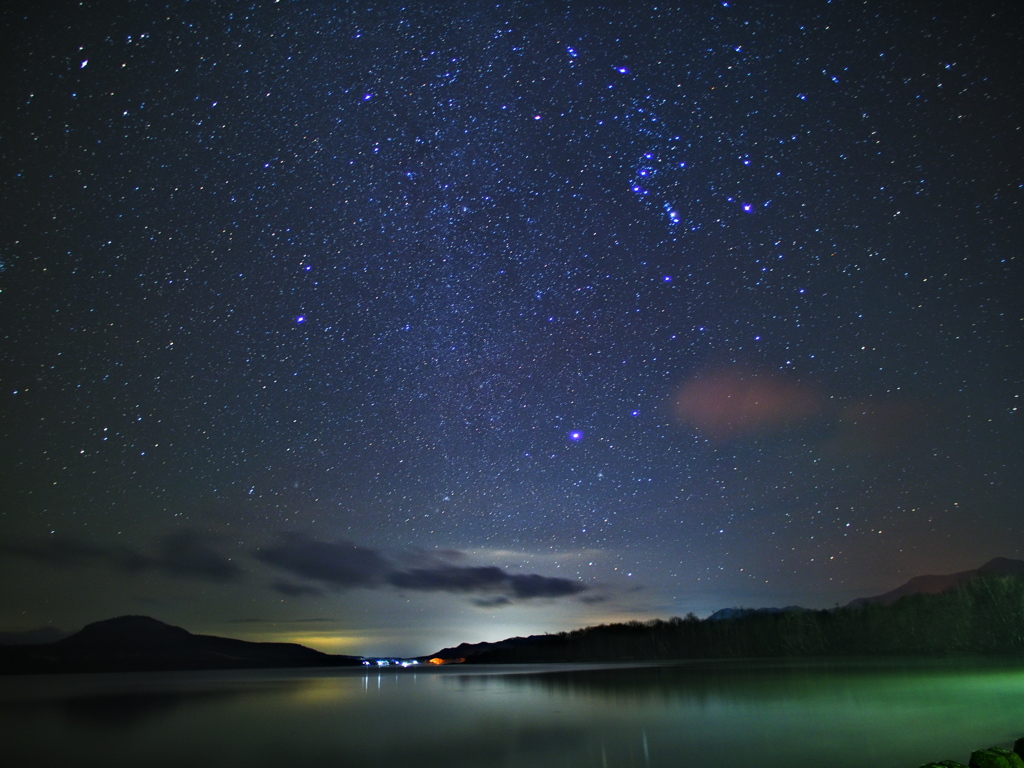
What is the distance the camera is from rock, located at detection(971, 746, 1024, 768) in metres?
11.7

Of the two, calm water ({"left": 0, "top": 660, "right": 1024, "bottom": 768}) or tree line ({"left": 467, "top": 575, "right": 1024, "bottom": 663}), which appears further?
tree line ({"left": 467, "top": 575, "right": 1024, "bottom": 663})

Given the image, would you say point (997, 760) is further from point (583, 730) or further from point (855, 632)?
point (855, 632)

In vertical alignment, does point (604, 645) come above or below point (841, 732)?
below

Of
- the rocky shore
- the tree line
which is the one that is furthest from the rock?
the tree line

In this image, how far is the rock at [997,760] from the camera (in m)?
11.7

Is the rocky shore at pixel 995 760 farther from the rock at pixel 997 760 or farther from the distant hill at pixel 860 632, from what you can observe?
the distant hill at pixel 860 632

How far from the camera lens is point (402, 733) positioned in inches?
1032

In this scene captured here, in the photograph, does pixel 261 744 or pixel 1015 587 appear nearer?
pixel 261 744

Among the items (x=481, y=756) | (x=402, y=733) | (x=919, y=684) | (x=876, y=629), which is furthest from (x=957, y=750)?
(x=876, y=629)

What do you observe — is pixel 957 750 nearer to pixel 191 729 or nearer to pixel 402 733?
pixel 402 733

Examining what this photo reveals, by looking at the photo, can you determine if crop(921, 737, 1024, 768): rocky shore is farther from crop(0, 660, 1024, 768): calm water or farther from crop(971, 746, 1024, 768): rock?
crop(0, 660, 1024, 768): calm water

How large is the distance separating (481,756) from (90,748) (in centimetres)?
1459

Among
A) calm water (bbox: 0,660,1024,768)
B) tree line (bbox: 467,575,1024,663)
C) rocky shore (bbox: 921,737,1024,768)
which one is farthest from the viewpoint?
tree line (bbox: 467,575,1024,663)

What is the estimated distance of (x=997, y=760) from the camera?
1179cm
